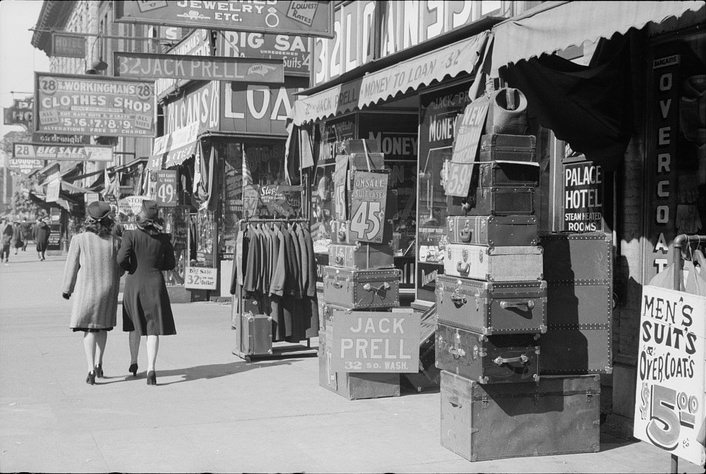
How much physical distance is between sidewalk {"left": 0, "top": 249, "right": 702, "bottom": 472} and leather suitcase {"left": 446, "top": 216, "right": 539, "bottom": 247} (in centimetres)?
158

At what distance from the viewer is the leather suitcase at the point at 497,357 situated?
6.39 meters

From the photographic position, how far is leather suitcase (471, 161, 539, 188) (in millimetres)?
6438

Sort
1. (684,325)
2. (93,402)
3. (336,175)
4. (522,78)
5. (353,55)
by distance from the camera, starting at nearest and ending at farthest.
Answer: (684,325) < (522,78) < (93,402) < (336,175) < (353,55)

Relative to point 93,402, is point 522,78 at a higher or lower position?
higher

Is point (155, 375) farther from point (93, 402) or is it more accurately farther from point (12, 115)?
point (12, 115)

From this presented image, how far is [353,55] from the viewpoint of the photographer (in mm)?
13398

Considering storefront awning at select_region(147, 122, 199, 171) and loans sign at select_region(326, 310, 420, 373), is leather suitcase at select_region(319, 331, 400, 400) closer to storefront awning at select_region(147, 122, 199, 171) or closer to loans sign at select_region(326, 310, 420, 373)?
loans sign at select_region(326, 310, 420, 373)

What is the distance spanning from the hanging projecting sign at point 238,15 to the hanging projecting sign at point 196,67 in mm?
1702

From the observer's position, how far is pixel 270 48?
18344 mm

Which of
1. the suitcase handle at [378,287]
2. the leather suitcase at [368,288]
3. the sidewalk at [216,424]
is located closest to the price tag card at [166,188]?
the sidewalk at [216,424]

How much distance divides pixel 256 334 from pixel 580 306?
202 inches

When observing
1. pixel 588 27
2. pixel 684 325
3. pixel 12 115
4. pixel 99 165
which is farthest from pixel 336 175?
pixel 12 115

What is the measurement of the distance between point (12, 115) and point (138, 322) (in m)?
39.6

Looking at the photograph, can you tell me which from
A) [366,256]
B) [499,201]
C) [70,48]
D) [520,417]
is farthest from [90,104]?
[70,48]
